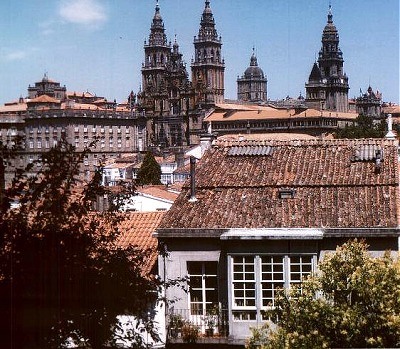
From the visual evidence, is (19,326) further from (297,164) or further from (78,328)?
(297,164)

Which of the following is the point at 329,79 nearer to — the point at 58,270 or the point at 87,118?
the point at 87,118

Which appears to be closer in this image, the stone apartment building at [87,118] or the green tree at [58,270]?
the green tree at [58,270]

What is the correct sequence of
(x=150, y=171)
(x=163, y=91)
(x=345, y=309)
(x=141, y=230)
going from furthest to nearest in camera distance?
(x=163, y=91) → (x=150, y=171) → (x=141, y=230) → (x=345, y=309)

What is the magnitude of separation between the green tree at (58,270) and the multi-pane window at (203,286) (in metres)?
7.93

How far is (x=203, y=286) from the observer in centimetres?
1903

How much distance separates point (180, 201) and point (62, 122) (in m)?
95.3

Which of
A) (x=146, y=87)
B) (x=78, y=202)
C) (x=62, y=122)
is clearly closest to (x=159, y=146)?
(x=146, y=87)

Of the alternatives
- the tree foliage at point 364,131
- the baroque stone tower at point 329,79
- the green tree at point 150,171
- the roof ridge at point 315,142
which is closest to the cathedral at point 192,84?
the baroque stone tower at point 329,79

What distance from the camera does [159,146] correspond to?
499 feet

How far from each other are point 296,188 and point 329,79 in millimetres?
164064

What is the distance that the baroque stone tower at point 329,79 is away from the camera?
17862cm

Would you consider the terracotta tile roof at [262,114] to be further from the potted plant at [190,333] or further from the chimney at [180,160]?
the potted plant at [190,333]

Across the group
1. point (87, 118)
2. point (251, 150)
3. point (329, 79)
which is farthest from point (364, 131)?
point (251, 150)

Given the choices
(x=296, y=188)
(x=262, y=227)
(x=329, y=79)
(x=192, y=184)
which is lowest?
(x=262, y=227)
